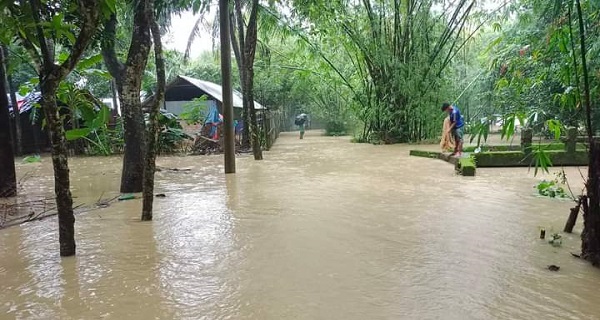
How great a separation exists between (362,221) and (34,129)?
1617 cm

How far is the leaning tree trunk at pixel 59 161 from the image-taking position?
147 inches

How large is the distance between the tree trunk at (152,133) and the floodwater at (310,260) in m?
0.28

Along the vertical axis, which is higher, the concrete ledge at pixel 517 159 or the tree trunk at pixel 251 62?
the tree trunk at pixel 251 62

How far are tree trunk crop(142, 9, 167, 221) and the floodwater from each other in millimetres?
275

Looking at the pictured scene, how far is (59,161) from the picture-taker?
12.6 feet

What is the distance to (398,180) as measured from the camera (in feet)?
27.5

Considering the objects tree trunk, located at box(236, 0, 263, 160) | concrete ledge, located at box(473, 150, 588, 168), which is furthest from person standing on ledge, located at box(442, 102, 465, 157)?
tree trunk, located at box(236, 0, 263, 160)

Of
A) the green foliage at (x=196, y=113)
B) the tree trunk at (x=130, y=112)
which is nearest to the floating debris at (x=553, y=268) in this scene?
the tree trunk at (x=130, y=112)

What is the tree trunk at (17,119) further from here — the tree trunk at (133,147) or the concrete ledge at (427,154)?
the concrete ledge at (427,154)

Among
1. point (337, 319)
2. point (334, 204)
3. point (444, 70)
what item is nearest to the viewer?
point (337, 319)

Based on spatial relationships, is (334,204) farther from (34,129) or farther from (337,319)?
(34,129)

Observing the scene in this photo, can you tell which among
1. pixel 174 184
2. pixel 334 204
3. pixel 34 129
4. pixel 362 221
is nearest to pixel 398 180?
pixel 334 204

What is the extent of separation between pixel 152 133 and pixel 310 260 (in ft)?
8.35

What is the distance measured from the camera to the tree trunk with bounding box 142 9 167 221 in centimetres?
532
